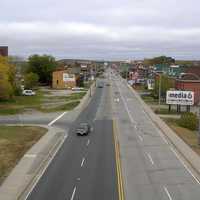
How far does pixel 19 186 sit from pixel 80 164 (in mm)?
7803

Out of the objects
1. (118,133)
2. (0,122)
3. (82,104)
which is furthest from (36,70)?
(118,133)

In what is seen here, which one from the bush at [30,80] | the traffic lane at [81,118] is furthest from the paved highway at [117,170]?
the bush at [30,80]

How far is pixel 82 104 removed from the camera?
95062mm

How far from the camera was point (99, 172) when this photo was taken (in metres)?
33.7

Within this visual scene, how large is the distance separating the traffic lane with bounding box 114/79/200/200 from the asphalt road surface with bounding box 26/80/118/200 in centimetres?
175

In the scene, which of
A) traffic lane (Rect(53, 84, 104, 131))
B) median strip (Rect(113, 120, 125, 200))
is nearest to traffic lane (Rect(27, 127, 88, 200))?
median strip (Rect(113, 120, 125, 200))

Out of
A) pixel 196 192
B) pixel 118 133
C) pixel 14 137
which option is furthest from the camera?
pixel 118 133

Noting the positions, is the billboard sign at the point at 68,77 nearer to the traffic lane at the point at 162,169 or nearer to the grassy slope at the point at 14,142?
the grassy slope at the point at 14,142

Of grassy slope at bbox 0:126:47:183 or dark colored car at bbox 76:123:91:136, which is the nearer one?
grassy slope at bbox 0:126:47:183

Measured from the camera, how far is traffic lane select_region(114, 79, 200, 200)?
28.7 meters

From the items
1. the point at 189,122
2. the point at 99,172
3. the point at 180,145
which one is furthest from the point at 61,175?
the point at 189,122

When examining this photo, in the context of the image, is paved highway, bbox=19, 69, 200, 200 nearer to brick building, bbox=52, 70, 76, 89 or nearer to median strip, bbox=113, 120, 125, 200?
median strip, bbox=113, 120, 125, 200

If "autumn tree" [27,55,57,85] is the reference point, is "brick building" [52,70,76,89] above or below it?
below

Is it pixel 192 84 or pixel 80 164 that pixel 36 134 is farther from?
pixel 192 84
